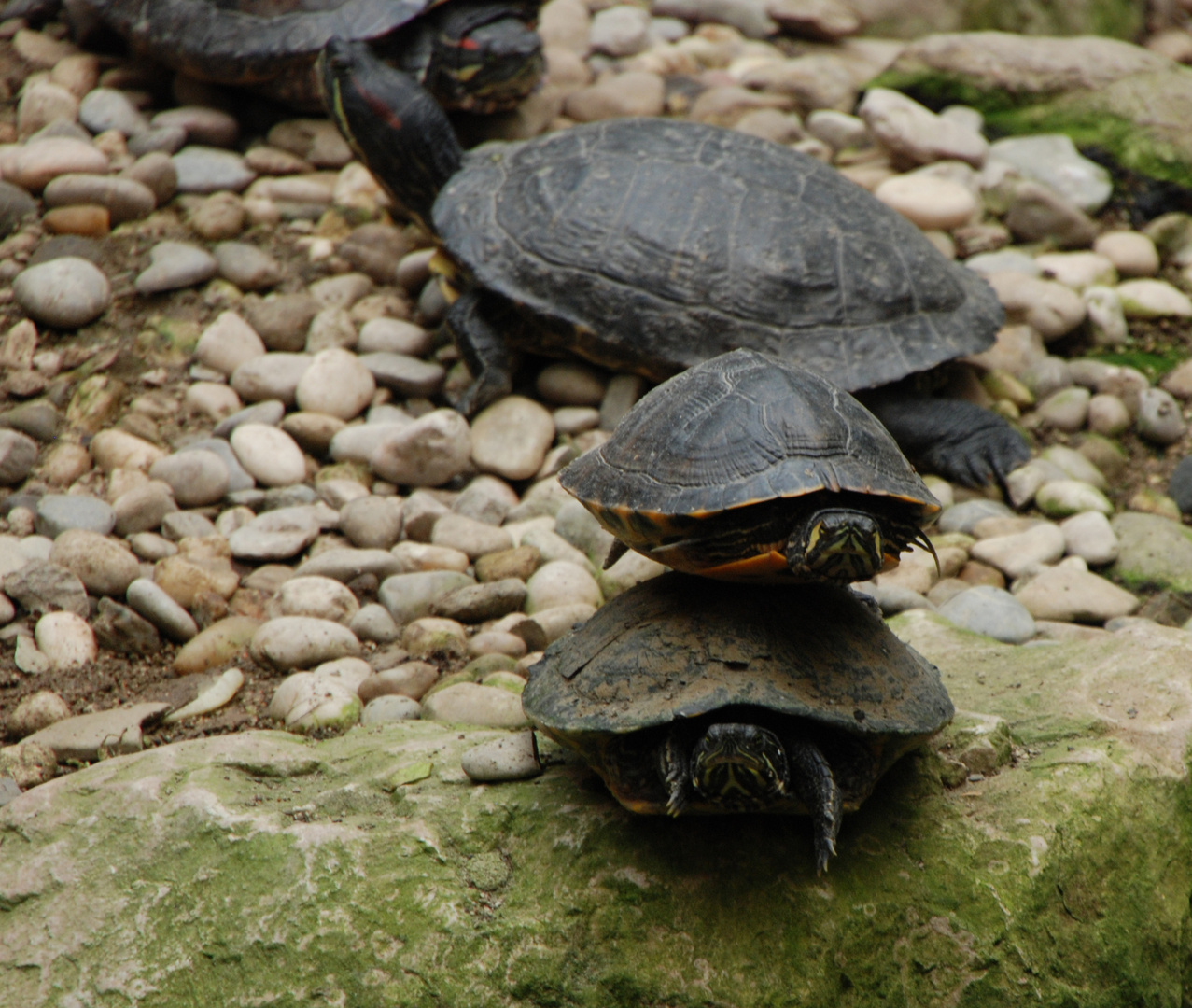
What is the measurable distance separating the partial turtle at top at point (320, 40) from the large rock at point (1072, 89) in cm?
231

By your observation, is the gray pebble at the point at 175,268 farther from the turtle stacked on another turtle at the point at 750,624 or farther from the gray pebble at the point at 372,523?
the turtle stacked on another turtle at the point at 750,624

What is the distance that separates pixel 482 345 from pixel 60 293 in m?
1.58

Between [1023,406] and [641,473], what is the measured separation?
2.99m

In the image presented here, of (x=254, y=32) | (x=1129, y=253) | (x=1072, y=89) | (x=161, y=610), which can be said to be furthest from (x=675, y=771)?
(x=1072, y=89)

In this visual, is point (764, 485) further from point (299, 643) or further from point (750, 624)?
point (299, 643)

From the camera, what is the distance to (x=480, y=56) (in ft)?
16.2

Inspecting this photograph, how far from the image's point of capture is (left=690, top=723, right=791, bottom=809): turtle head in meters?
1.43

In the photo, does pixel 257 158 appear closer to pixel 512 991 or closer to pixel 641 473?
pixel 641 473

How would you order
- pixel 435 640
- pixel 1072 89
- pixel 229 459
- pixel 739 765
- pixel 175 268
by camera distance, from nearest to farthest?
pixel 739 765, pixel 435 640, pixel 229 459, pixel 175 268, pixel 1072 89

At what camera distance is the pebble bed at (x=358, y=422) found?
9.05 ft

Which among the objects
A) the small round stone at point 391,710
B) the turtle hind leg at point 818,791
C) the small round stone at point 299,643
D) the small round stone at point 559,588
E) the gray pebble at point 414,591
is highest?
the turtle hind leg at point 818,791

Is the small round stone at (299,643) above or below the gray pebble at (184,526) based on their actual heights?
above

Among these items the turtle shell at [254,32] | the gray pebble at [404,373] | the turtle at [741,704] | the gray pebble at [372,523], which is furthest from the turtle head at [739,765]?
the turtle shell at [254,32]

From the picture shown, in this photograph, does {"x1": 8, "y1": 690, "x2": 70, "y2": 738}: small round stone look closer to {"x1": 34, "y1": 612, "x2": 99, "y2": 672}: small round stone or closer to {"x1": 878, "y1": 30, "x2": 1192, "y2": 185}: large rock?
{"x1": 34, "y1": 612, "x2": 99, "y2": 672}: small round stone
